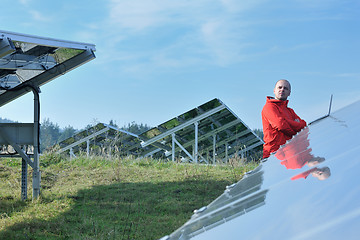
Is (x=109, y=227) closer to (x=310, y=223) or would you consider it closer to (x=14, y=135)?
(x=14, y=135)

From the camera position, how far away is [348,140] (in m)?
2.34

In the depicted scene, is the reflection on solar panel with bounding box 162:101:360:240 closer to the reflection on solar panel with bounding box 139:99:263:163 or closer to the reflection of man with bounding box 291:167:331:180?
the reflection of man with bounding box 291:167:331:180

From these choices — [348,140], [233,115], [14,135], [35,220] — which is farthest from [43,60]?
[233,115]

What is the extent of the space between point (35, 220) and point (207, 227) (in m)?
5.39

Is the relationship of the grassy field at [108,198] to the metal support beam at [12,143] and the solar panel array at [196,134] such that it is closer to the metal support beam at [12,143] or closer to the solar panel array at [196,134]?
the metal support beam at [12,143]

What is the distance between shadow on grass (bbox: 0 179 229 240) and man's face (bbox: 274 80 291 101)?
218 cm

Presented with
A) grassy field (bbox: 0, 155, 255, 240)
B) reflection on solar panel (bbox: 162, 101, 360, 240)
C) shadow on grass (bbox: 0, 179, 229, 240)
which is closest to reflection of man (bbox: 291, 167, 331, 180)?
reflection on solar panel (bbox: 162, 101, 360, 240)

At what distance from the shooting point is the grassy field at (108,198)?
233 inches

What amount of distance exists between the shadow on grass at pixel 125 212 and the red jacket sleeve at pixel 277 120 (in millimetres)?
1915

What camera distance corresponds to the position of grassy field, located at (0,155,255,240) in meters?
5.93

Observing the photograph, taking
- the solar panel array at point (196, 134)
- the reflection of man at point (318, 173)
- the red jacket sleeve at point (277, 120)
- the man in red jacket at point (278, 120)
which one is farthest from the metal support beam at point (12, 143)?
the reflection of man at point (318, 173)

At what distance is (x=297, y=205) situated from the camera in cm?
149

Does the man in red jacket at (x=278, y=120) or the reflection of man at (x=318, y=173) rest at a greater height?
the man in red jacket at (x=278, y=120)

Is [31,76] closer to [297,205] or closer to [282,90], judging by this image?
[282,90]
